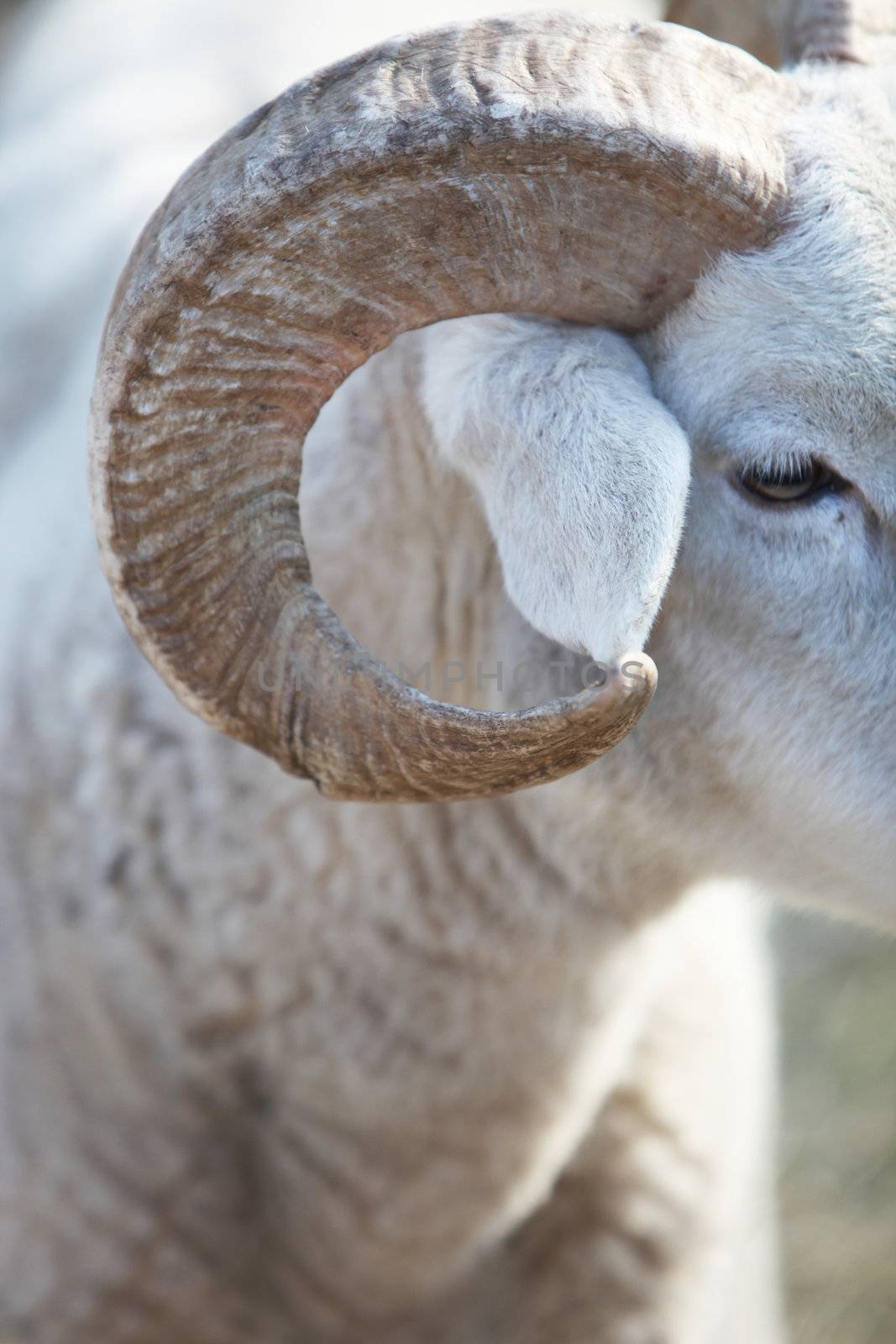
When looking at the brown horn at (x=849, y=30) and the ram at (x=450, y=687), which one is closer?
the ram at (x=450, y=687)

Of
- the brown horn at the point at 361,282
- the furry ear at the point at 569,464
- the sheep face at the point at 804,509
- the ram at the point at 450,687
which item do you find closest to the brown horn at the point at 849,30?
the ram at the point at 450,687

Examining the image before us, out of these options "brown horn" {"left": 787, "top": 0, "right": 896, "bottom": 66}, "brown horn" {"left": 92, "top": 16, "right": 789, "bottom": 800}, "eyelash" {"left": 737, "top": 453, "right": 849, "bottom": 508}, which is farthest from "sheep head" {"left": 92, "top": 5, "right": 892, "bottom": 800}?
"brown horn" {"left": 787, "top": 0, "right": 896, "bottom": 66}

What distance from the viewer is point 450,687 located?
2281mm

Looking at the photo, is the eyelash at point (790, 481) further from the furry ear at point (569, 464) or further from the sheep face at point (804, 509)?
the furry ear at point (569, 464)

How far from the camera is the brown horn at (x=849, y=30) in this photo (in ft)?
7.39

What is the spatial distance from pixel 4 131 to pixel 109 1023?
3248mm

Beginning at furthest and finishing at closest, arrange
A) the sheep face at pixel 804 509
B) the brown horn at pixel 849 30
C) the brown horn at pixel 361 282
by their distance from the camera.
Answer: the brown horn at pixel 849 30 < the sheep face at pixel 804 509 < the brown horn at pixel 361 282

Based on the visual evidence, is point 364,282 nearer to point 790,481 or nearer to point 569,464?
point 569,464

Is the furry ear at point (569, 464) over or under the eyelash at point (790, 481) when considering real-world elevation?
over

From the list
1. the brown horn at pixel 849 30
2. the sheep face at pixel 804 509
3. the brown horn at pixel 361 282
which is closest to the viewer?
the brown horn at pixel 361 282

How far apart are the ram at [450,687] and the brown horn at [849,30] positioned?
1 centimetres

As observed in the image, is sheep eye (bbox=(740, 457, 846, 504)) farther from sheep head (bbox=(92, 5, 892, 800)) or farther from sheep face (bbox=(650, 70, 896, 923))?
sheep head (bbox=(92, 5, 892, 800))

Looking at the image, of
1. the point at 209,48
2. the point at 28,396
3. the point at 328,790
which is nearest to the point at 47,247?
the point at 28,396

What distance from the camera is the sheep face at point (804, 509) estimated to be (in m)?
1.76
